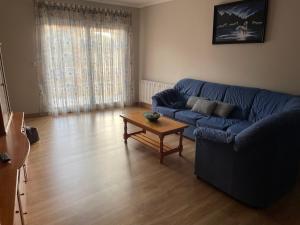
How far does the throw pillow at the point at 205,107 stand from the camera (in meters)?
3.79

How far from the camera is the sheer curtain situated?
191 inches

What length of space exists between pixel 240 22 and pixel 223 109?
1461 millimetres

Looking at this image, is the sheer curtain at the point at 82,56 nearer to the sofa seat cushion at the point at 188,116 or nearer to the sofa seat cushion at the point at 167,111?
the sofa seat cushion at the point at 167,111

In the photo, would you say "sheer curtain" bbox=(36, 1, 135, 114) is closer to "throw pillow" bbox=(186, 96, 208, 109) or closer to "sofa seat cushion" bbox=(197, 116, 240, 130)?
"throw pillow" bbox=(186, 96, 208, 109)

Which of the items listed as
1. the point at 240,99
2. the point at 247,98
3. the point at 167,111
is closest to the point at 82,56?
the point at 167,111

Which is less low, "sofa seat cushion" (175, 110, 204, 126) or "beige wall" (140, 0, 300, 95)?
"beige wall" (140, 0, 300, 95)

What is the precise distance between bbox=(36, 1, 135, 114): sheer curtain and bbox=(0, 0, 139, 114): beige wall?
0.17 meters

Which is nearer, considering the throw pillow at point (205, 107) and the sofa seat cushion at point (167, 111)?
the throw pillow at point (205, 107)

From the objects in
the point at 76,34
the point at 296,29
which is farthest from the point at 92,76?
the point at 296,29

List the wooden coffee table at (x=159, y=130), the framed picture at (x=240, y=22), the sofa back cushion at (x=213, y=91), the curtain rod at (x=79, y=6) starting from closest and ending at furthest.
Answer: the wooden coffee table at (x=159, y=130), the framed picture at (x=240, y=22), the sofa back cushion at (x=213, y=91), the curtain rod at (x=79, y=6)

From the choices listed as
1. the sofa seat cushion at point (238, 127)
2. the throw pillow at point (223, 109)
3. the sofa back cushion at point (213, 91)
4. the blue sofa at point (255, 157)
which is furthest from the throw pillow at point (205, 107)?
the blue sofa at point (255, 157)

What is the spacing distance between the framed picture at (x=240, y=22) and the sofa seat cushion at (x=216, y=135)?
2.07 meters

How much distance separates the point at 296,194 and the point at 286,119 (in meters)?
0.99

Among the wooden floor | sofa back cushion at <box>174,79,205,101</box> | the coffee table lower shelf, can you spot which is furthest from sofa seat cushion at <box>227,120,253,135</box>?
sofa back cushion at <box>174,79,205,101</box>
